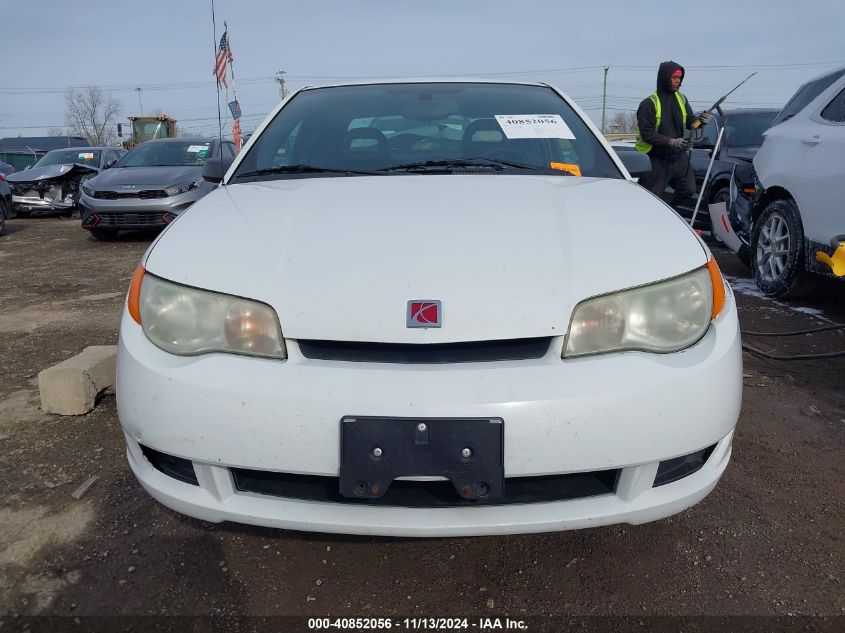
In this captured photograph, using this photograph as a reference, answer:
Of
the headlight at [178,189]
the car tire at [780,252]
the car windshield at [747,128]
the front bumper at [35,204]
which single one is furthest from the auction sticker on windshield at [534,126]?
the front bumper at [35,204]

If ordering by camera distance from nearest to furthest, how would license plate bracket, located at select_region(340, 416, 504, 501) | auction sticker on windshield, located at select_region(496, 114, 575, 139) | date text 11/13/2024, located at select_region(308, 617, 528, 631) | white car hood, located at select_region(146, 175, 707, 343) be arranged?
license plate bracket, located at select_region(340, 416, 504, 501) < white car hood, located at select_region(146, 175, 707, 343) < date text 11/13/2024, located at select_region(308, 617, 528, 631) < auction sticker on windshield, located at select_region(496, 114, 575, 139)

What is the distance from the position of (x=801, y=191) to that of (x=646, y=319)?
10.9 ft

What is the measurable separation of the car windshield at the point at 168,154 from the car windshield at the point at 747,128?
21.1 feet

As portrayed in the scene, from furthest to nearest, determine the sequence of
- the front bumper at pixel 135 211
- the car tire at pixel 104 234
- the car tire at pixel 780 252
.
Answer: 1. the car tire at pixel 104 234
2. the front bumper at pixel 135 211
3. the car tire at pixel 780 252

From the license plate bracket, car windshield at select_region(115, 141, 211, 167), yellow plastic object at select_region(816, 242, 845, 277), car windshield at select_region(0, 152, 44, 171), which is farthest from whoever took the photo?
car windshield at select_region(0, 152, 44, 171)

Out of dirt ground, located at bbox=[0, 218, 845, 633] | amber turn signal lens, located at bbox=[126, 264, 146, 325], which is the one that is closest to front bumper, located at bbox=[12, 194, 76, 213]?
dirt ground, located at bbox=[0, 218, 845, 633]

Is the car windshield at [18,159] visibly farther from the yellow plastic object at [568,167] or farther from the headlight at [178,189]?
the yellow plastic object at [568,167]

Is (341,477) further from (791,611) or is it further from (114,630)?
(791,611)

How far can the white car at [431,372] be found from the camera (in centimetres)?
139

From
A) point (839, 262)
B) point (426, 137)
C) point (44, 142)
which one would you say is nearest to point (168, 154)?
point (426, 137)

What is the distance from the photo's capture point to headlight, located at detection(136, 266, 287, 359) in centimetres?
151

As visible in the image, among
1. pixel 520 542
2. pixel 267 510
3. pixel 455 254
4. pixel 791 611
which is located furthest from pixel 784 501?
pixel 267 510

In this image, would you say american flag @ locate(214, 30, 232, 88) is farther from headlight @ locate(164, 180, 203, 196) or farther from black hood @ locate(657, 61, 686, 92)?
black hood @ locate(657, 61, 686, 92)

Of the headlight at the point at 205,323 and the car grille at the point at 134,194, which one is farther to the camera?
the car grille at the point at 134,194
